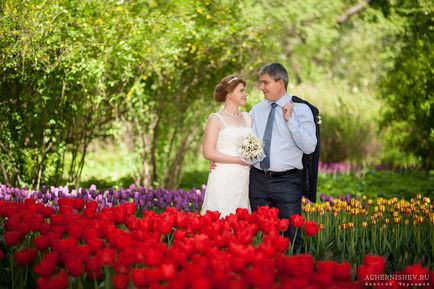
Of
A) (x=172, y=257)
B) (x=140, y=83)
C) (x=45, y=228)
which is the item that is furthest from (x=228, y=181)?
(x=140, y=83)

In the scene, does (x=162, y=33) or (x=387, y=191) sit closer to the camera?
(x=162, y=33)

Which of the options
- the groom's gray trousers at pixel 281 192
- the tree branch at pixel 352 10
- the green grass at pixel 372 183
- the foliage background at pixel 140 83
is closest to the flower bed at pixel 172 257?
the groom's gray trousers at pixel 281 192

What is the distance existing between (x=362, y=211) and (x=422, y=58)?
5050 mm

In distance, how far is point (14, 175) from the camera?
7047 mm

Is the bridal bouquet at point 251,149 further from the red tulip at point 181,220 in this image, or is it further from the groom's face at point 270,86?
the red tulip at point 181,220

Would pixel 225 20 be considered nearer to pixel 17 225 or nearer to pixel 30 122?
pixel 30 122

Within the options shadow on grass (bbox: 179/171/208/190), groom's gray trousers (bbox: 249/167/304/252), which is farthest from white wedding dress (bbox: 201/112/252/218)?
shadow on grass (bbox: 179/171/208/190)

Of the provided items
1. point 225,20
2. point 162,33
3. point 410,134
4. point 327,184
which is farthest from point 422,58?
point 162,33

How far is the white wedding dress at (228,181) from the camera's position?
463cm

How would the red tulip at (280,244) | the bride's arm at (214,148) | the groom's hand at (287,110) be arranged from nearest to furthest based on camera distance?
the red tulip at (280,244), the groom's hand at (287,110), the bride's arm at (214,148)

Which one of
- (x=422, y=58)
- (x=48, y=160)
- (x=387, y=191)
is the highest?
(x=422, y=58)

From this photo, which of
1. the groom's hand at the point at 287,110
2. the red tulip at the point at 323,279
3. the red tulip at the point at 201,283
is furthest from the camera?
the groom's hand at the point at 287,110

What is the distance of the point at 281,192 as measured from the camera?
4.31 meters

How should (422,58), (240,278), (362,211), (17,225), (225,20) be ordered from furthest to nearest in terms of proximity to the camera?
(422,58) → (225,20) → (362,211) → (17,225) → (240,278)
